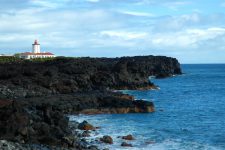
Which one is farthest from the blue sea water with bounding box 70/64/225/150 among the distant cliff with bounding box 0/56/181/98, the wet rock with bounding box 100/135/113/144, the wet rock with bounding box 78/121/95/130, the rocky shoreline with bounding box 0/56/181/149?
the distant cliff with bounding box 0/56/181/98

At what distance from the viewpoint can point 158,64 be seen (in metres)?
165

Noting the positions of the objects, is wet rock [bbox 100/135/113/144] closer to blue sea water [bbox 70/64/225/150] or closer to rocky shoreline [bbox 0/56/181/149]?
blue sea water [bbox 70/64/225/150]

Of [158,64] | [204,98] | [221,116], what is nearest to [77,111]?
[221,116]

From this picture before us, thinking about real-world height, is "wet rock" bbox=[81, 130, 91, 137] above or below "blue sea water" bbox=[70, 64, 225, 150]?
above

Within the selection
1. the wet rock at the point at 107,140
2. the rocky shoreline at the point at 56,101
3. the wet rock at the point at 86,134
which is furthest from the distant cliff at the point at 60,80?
the wet rock at the point at 107,140

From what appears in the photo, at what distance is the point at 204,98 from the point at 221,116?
88.1 feet

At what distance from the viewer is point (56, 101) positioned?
56.9 meters

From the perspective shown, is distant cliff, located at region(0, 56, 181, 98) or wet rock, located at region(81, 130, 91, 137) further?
distant cliff, located at region(0, 56, 181, 98)

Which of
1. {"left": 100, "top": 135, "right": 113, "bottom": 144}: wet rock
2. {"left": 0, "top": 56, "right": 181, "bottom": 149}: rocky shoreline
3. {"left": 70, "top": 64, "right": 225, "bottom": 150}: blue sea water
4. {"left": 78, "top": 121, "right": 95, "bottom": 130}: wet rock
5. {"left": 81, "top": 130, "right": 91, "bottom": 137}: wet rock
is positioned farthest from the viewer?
{"left": 78, "top": 121, "right": 95, "bottom": 130}: wet rock

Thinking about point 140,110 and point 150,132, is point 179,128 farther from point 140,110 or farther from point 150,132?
point 140,110

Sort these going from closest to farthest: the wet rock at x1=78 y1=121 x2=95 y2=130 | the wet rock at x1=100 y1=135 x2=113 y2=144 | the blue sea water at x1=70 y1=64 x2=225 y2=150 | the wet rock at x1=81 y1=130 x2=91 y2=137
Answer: the wet rock at x1=100 y1=135 x2=113 y2=144
the blue sea water at x1=70 y1=64 x2=225 y2=150
the wet rock at x1=81 y1=130 x2=91 y2=137
the wet rock at x1=78 y1=121 x2=95 y2=130

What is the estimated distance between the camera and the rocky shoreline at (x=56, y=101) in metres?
33.6

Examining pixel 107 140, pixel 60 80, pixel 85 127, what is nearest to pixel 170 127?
pixel 85 127

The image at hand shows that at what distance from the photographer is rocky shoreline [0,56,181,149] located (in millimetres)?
33562
